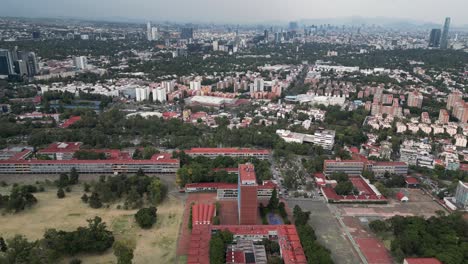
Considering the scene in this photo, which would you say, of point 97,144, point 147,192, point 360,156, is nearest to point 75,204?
point 147,192

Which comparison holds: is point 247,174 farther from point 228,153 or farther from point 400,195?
point 400,195

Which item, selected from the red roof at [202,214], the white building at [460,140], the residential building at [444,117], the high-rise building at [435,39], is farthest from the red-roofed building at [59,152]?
the high-rise building at [435,39]

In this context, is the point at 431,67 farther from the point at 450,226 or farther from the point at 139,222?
the point at 139,222

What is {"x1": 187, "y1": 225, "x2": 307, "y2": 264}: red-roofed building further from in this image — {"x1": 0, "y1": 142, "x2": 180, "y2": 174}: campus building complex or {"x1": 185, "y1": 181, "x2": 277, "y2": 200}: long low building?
{"x1": 0, "y1": 142, "x2": 180, "y2": 174}: campus building complex

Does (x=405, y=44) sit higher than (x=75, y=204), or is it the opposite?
(x=405, y=44)

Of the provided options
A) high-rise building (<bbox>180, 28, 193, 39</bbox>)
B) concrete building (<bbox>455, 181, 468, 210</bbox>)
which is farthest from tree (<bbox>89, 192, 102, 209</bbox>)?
high-rise building (<bbox>180, 28, 193, 39</bbox>)

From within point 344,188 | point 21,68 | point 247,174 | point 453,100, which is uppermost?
point 21,68

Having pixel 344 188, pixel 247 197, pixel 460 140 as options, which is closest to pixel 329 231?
pixel 344 188
